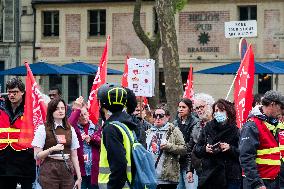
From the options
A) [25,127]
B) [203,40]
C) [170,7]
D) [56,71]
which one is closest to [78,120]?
[25,127]

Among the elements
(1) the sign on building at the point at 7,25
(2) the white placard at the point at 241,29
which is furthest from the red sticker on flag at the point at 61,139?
(1) the sign on building at the point at 7,25

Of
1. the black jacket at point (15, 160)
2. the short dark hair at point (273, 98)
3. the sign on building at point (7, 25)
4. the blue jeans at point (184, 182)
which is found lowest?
the blue jeans at point (184, 182)

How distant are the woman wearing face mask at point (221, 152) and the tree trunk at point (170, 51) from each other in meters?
10.9

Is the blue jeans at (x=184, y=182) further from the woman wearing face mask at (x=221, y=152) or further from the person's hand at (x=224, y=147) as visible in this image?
the person's hand at (x=224, y=147)

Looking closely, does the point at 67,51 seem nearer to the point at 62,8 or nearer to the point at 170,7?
the point at 62,8

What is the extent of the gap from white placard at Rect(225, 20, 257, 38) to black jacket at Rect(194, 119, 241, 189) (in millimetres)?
5678

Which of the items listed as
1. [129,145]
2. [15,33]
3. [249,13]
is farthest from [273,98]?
[15,33]

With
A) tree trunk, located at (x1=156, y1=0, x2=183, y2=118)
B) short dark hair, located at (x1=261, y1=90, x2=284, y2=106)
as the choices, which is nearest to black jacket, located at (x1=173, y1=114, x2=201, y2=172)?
short dark hair, located at (x1=261, y1=90, x2=284, y2=106)

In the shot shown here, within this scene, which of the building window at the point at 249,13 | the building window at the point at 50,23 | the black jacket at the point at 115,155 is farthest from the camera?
the building window at the point at 50,23

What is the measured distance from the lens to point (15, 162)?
1081cm

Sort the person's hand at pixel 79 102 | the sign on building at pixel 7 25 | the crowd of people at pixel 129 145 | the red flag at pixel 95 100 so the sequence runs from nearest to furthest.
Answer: the crowd of people at pixel 129 145 < the person's hand at pixel 79 102 < the red flag at pixel 95 100 < the sign on building at pixel 7 25

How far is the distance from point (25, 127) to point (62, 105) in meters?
0.85

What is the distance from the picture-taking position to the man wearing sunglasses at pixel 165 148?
39.8 feet

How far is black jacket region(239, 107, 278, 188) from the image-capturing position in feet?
29.5
